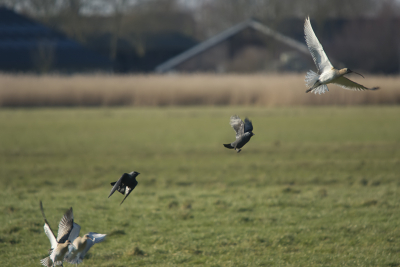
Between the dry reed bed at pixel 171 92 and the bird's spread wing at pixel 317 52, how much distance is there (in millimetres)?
21162

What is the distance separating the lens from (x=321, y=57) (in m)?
2.69

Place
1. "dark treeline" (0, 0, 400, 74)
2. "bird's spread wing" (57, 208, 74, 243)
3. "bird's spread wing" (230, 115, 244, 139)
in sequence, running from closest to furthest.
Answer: "bird's spread wing" (230, 115, 244, 139), "bird's spread wing" (57, 208, 74, 243), "dark treeline" (0, 0, 400, 74)

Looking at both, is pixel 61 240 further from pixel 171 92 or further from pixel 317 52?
pixel 171 92

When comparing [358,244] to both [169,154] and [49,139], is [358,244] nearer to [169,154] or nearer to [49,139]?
[169,154]

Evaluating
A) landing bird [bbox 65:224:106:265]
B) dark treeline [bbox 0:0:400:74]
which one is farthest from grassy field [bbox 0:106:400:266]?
dark treeline [bbox 0:0:400:74]

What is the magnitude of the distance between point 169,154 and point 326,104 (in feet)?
51.9

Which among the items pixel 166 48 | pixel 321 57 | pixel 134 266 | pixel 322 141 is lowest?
pixel 134 266

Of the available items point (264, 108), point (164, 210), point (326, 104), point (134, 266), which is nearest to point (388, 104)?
point (326, 104)

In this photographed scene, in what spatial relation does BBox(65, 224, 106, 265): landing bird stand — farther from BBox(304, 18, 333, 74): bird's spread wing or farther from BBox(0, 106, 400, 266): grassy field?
BBox(304, 18, 333, 74): bird's spread wing

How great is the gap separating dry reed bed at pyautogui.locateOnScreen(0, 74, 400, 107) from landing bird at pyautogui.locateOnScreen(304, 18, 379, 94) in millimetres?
21182

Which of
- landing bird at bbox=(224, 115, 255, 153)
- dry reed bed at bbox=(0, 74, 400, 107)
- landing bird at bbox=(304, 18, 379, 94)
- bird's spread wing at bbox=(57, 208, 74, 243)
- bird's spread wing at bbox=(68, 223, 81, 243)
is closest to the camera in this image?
landing bird at bbox=(304, 18, 379, 94)

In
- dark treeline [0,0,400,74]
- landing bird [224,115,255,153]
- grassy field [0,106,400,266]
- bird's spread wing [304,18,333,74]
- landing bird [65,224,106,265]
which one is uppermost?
dark treeline [0,0,400,74]

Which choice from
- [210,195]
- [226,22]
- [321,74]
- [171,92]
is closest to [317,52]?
[321,74]

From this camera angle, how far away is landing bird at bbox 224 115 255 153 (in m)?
2.81
